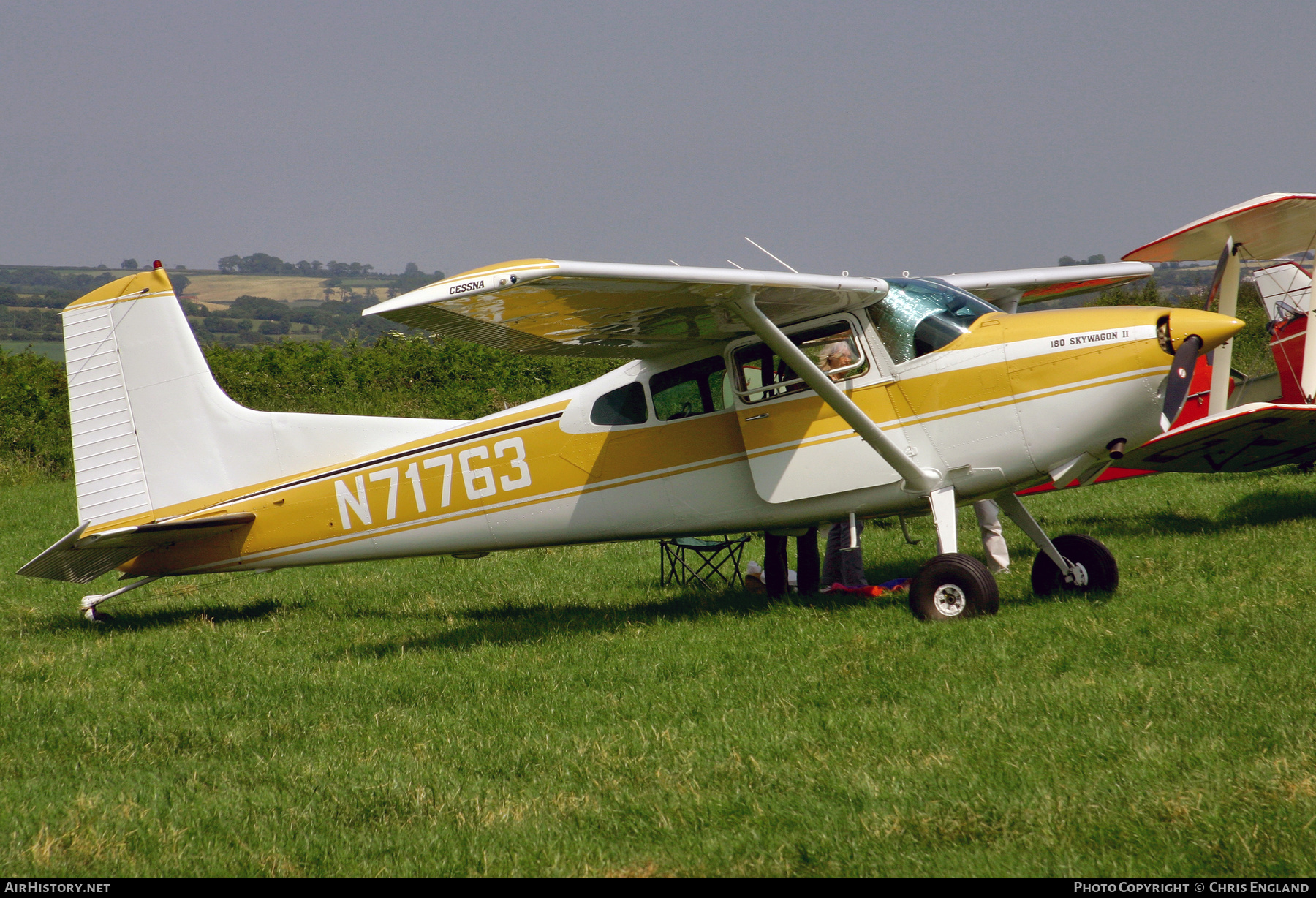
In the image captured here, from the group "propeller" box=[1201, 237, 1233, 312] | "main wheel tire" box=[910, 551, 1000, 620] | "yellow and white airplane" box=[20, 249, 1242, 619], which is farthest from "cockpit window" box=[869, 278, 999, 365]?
"propeller" box=[1201, 237, 1233, 312]

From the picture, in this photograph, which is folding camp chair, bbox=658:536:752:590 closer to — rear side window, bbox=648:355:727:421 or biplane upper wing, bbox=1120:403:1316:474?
rear side window, bbox=648:355:727:421

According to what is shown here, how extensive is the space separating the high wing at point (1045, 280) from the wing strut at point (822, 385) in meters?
2.75

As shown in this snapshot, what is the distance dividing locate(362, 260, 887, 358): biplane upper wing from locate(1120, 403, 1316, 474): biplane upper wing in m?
3.60

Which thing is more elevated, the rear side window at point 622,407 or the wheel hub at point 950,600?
the rear side window at point 622,407

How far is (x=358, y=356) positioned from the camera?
2417 cm

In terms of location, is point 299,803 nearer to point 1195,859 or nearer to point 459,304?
point 459,304

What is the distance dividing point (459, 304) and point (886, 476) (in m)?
3.29

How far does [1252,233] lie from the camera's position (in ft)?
32.5

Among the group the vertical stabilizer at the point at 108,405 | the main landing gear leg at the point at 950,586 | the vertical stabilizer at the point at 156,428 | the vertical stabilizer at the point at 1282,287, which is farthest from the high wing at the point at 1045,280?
the vertical stabilizer at the point at 108,405

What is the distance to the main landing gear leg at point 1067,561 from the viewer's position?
7.64 meters

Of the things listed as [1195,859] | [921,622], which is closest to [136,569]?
[921,622]

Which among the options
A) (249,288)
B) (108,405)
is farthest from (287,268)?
(108,405)

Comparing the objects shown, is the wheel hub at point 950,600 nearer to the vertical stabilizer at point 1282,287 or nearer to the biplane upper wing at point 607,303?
the biplane upper wing at point 607,303

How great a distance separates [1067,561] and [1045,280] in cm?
310
